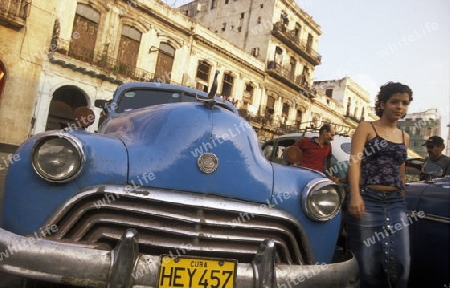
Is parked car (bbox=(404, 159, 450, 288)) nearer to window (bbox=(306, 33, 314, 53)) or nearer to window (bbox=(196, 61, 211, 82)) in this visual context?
window (bbox=(196, 61, 211, 82))

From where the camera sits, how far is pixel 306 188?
6.73 ft

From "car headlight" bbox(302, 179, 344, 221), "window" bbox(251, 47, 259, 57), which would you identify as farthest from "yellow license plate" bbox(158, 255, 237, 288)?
"window" bbox(251, 47, 259, 57)

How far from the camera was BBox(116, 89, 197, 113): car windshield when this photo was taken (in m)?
3.72

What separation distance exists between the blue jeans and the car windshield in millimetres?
2355

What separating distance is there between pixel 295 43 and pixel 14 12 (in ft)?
58.7

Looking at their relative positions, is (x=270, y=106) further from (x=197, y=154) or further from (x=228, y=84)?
(x=197, y=154)

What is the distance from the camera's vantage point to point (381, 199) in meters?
2.21

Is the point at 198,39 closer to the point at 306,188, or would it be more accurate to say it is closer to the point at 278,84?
the point at 278,84

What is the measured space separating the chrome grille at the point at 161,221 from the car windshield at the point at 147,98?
2.09 metres

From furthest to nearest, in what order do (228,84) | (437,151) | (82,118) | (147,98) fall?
(228,84), (147,98), (437,151), (82,118)

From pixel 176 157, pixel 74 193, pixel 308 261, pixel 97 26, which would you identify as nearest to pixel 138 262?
pixel 74 193

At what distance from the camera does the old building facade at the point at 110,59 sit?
1219 centimetres

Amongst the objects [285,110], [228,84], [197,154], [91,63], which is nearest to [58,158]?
[197,154]

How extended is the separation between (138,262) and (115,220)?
291mm
